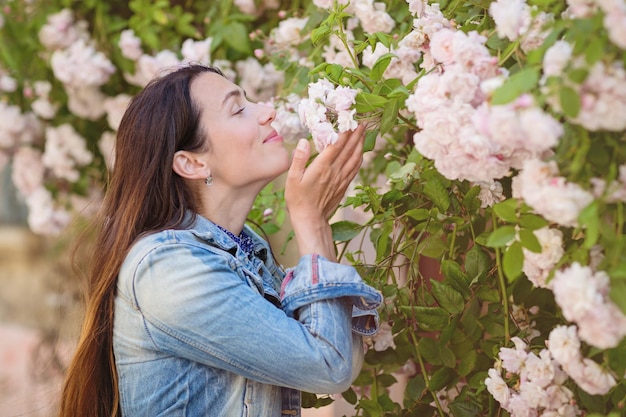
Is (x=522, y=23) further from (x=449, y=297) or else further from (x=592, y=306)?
(x=449, y=297)

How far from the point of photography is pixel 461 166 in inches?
49.6

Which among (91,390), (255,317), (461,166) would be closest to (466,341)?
(255,317)

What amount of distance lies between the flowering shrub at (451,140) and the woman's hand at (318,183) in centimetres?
4

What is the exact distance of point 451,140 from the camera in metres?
1.24

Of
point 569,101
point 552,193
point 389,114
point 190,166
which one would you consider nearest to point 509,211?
point 552,193

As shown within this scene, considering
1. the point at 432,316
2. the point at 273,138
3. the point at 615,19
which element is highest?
the point at 615,19

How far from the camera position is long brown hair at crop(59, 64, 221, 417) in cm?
166

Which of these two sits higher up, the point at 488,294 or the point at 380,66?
the point at 380,66

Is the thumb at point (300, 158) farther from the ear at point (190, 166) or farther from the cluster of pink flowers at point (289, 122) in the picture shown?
the cluster of pink flowers at point (289, 122)

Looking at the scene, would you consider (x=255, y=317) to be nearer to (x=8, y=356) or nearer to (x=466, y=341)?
(x=466, y=341)

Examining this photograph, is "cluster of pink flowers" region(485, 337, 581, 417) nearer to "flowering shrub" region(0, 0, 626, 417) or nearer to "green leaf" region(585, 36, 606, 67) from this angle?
"flowering shrub" region(0, 0, 626, 417)

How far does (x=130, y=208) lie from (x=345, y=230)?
0.46m

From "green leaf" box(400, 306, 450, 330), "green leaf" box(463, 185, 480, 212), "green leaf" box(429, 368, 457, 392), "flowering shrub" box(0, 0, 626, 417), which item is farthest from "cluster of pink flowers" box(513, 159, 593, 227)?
"green leaf" box(429, 368, 457, 392)

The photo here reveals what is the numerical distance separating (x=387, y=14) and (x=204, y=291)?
32.2 inches
